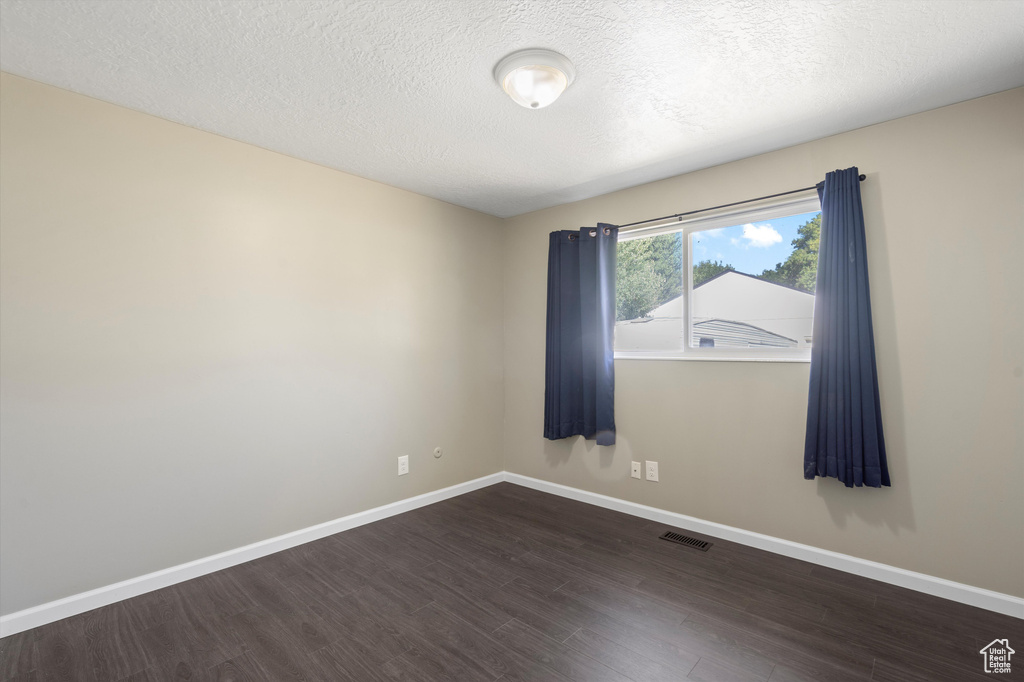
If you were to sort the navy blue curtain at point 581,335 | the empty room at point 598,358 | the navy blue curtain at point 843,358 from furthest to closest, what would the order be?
1. the navy blue curtain at point 581,335
2. the navy blue curtain at point 843,358
3. the empty room at point 598,358

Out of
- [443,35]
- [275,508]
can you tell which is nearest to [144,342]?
[275,508]

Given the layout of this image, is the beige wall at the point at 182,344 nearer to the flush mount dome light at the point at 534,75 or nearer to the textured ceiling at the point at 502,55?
the textured ceiling at the point at 502,55

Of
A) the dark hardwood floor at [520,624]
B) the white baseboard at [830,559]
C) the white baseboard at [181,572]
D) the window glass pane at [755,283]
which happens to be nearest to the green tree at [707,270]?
the window glass pane at [755,283]

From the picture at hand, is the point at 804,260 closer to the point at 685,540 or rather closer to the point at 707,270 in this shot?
the point at 707,270

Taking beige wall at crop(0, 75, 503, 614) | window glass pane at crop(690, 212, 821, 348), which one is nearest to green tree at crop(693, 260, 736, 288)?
window glass pane at crop(690, 212, 821, 348)

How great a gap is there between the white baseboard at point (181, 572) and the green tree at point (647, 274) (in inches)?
87.0

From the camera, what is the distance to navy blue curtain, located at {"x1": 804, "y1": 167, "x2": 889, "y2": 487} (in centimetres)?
240

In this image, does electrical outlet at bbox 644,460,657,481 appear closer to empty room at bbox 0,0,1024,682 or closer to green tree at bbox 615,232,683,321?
empty room at bbox 0,0,1024,682

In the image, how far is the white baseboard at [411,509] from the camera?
2.09 m

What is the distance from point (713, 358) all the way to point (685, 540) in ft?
3.90

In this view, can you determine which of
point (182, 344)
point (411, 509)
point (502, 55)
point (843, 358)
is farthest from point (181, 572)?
point (843, 358)

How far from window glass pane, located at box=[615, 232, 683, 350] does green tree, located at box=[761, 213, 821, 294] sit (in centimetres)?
68

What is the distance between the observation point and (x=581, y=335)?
12.2 feet

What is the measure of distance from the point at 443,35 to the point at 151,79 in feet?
4.51
